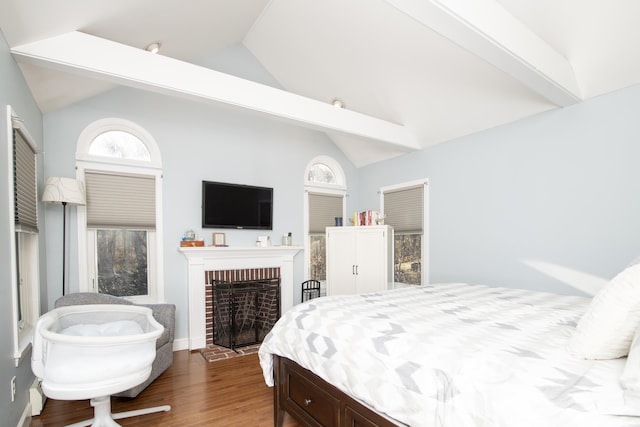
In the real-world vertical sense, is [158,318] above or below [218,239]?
below

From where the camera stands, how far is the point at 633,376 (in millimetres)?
904

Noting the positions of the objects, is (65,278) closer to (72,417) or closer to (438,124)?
(72,417)

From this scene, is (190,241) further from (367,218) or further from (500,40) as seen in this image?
(500,40)

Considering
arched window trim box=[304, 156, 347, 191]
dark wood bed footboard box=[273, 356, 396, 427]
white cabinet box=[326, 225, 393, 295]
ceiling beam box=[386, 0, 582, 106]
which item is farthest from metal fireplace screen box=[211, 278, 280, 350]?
ceiling beam box=[386, 0, 582, 106]

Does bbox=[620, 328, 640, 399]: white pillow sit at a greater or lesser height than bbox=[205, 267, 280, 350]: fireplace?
greater

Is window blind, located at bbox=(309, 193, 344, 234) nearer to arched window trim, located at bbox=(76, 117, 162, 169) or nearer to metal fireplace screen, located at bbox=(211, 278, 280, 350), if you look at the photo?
metal fireplace screen, located at bbox=(211, 278, 280, 350)

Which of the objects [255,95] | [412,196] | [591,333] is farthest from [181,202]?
[591,333]

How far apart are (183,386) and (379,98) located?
367 centimetres

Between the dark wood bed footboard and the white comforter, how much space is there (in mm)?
73

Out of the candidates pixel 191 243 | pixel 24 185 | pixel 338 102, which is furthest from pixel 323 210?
pixel 24 185

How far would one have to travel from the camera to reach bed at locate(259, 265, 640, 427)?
1.00 meters

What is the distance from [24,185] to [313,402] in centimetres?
249

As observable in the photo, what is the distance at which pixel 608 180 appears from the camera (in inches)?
108

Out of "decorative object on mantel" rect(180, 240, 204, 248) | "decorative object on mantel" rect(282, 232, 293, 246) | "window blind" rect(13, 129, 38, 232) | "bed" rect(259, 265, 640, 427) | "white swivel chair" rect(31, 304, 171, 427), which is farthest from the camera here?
"decorative object on mantel" rect(282, 232, 293, 246)
